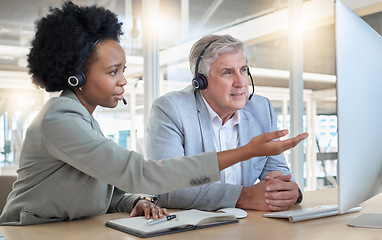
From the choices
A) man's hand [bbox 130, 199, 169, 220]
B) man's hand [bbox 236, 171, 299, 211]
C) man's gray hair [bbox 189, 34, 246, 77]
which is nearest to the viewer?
man's hand [bbox 130, 199, 169, 220]

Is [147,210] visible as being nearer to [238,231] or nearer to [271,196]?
[238,231]

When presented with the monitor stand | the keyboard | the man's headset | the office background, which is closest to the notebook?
the keyboard

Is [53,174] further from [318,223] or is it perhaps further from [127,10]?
[127,10]

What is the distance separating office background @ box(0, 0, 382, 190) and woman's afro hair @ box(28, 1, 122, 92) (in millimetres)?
2481

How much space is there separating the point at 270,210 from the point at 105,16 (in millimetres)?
953

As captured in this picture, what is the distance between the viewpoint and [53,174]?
1403 mm

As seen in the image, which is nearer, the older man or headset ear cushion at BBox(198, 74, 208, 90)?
the older man

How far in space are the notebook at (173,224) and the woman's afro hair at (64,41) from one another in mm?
554

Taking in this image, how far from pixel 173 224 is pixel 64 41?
72 cm

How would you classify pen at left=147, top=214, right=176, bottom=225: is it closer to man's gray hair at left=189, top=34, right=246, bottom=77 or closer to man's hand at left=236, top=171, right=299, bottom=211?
man's hand at left=236, top=171, right=299, bottom=211

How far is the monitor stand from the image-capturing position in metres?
1.31

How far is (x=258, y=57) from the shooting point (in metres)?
4.32

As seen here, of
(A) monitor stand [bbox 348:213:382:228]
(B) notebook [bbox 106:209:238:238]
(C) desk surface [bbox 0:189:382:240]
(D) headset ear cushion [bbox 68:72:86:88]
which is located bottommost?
(C) desk surface [bbox 0:189:382:240]

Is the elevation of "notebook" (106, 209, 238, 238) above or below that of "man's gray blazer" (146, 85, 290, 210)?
below
